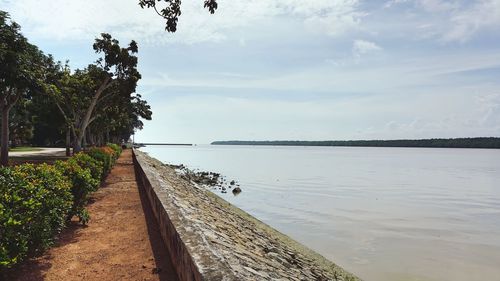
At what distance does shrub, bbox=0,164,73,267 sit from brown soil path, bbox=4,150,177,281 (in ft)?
1.24

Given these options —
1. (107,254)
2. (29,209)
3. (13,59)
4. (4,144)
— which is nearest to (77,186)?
(107,254)

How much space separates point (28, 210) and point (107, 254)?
6.32ft

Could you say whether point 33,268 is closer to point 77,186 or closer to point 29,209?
point 29,209

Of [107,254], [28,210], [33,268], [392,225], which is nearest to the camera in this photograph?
[28,210]

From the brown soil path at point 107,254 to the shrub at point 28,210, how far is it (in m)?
0.38

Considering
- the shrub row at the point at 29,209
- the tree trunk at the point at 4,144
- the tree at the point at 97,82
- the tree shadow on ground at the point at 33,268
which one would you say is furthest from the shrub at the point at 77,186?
the tree at the point at 97,82

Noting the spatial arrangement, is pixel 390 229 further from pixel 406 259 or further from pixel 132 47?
pixel 132 47

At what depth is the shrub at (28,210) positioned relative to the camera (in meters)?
5.03

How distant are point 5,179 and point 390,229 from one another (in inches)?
629

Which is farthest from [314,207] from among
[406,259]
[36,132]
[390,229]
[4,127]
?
[36,132]

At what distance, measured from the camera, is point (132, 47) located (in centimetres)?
2966

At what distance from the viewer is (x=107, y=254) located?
7.06 meters

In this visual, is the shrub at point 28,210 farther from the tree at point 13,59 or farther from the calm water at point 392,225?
the tree at point 13,59

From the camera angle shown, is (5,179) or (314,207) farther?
(314,207)
